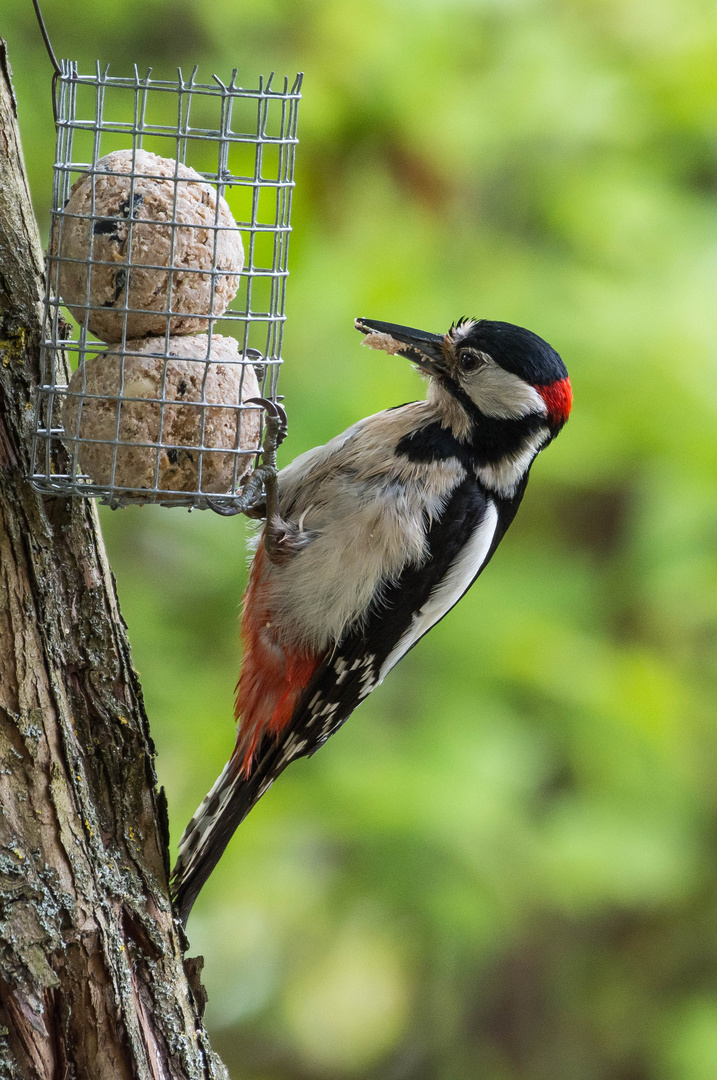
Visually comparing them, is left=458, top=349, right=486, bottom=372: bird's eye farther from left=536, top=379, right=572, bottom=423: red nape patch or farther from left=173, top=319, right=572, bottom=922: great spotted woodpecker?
left=536, top=379, right=572, bottom=423: red nape patch

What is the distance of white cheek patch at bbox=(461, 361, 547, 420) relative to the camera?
2166 mm

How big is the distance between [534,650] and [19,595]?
192cm

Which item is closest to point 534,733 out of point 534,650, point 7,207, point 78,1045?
point 534,650

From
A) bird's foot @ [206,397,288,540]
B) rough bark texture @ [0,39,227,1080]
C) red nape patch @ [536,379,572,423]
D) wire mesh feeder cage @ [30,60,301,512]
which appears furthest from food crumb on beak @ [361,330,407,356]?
rough bark texture @ [0,39,227,1080]

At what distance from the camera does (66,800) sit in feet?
5.20

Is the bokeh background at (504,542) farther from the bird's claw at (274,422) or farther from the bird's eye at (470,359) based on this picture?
the bird's claw at (274,422)

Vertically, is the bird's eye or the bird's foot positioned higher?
the bird's eye

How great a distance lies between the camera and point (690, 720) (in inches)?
140

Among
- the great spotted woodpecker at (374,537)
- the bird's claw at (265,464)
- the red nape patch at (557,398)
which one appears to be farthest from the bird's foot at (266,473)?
the red nape patch at (557,398)

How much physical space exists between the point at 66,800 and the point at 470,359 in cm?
116

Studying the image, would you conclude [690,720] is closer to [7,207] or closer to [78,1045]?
[78,1045]

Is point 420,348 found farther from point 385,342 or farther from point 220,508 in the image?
point 220,508

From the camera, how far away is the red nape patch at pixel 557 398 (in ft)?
7.17

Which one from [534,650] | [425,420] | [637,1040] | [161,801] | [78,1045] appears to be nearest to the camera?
[78,1045]
